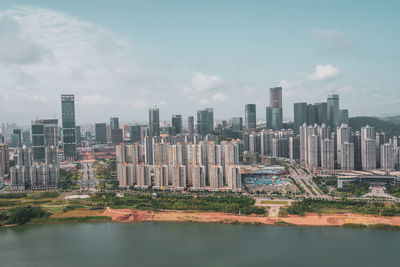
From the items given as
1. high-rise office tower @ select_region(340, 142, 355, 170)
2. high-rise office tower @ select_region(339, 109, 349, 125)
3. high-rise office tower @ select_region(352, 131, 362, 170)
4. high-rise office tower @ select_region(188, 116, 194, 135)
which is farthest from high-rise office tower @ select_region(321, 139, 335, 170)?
high-rise office tower @ select_region(188, 116, 194, 135)

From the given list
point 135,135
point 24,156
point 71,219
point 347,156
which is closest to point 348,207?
point 347,156

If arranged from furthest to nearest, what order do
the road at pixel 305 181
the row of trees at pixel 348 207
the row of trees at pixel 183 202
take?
1. the road at pixel 305 181
2. the row of trees at pixel 183 202
3. the row of trees at pixel 348 207

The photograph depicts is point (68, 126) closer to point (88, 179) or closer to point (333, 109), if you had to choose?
point (88, 179)

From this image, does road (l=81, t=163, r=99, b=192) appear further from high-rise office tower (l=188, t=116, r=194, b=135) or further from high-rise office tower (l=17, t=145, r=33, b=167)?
high-rise office tower (l=188, t=116, r=194, b=135)

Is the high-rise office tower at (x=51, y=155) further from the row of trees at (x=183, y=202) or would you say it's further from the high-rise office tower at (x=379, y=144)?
the high-rise office tower at (x=379, y=144)

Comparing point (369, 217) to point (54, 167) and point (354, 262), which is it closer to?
point (354, 262)

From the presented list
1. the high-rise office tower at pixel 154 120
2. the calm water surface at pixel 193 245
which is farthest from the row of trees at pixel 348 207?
the high-rise office tower at pixel 154 120

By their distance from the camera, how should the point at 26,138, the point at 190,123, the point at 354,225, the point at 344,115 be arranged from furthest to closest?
1. the point at 190,123
2. the point at 26,138
3. the point at 344,115
4. the point at 354,225
